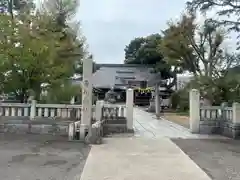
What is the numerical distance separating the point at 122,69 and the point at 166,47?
24.8 metres

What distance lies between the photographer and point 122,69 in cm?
5234

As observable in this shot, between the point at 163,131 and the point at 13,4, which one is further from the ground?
the point at 13,4

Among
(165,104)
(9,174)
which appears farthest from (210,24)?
(165,104)

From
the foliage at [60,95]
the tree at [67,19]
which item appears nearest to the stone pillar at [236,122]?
the foliage at [60,95]

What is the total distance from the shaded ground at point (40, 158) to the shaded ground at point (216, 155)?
2560mm

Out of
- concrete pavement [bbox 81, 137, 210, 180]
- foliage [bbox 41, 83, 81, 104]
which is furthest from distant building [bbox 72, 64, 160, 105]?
concrete pavement [bbox 81, 137, 210, 180]

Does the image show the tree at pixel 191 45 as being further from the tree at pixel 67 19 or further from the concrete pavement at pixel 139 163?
the concrete pavement at pixel 139 163

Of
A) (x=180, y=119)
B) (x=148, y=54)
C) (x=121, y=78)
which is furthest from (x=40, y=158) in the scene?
(x=148, y=54)

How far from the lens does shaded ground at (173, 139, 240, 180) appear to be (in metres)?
6.29

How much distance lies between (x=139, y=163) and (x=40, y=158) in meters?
2.18

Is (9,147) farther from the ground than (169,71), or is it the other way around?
(169,71)

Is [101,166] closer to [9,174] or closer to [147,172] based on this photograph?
[147,172]

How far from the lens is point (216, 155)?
8.17 metres

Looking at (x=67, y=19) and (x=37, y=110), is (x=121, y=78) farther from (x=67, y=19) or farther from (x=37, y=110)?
(x=37, y=110)
